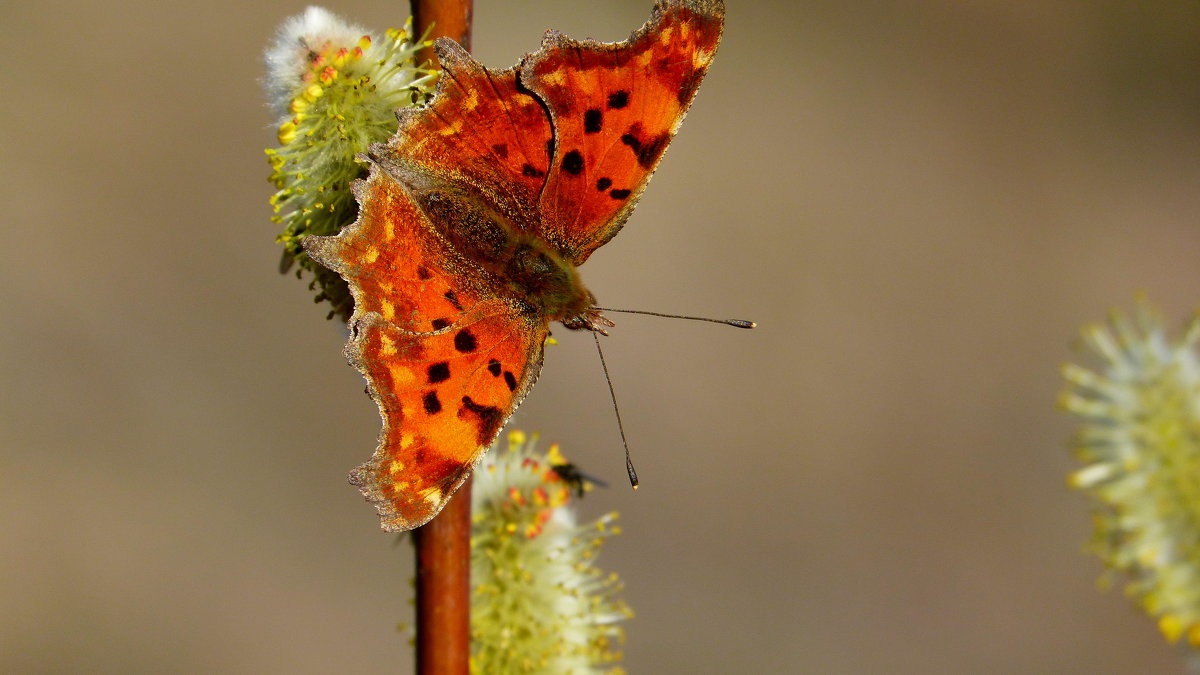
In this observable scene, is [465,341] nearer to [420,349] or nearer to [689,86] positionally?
[420,349]

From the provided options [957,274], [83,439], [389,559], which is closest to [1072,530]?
[957,274]

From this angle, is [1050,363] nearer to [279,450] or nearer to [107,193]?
[279,450]

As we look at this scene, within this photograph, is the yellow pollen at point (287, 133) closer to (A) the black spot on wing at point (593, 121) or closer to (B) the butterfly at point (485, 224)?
(B) the butterfly at point (485, 224)

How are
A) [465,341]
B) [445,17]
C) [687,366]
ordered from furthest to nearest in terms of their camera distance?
[687,366], [465,341], [445,17]

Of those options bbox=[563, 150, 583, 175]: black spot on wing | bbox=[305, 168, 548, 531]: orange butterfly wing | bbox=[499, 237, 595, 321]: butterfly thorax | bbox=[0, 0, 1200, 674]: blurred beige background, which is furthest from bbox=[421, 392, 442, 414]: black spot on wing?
bbox=[0, 0, 1200, 674]: blurred beige background

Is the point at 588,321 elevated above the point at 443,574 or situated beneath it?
elevated above

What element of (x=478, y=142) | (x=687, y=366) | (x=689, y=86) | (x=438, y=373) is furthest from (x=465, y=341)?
(x=687, y=366)

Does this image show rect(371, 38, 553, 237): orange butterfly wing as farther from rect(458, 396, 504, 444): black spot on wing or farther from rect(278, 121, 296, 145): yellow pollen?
rect(458, 396, 504, 444): black spot on wing
